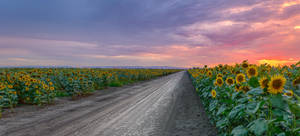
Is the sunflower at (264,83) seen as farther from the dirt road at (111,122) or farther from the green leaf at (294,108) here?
the dirt road at (111,122)

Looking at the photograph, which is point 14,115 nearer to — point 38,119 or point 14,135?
point 38,119

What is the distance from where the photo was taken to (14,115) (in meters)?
7.61

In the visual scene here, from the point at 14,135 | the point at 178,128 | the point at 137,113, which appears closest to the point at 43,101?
the point at 14,135

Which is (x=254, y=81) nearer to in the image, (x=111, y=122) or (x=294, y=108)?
(x=294, y=108)

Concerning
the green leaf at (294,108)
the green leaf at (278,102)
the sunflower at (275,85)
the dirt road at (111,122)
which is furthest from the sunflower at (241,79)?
the dirt road at (111,122)

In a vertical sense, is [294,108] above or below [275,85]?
below

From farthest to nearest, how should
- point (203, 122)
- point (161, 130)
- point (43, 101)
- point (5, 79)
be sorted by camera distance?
point (5, 79) → point (43, 101) → point (203, 122) → point (161, 130)

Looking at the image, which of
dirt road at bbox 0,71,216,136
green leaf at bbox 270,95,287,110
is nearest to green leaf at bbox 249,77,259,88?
green leaf at bbox 270,95,287,110

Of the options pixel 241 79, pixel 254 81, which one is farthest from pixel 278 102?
pixel 241 79

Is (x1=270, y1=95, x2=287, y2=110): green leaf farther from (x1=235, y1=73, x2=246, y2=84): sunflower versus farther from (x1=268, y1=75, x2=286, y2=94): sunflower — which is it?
(x1=235, y1=73, x2=246, y2=84): sunflower

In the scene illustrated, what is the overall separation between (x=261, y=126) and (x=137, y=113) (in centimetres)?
600

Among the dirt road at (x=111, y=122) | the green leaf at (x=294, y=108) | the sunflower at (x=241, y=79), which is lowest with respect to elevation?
the dirt road at (x=111, y=122)

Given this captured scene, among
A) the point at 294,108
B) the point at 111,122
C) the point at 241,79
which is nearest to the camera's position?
the point at 294,108

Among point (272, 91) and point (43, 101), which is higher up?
point (272, 91)
